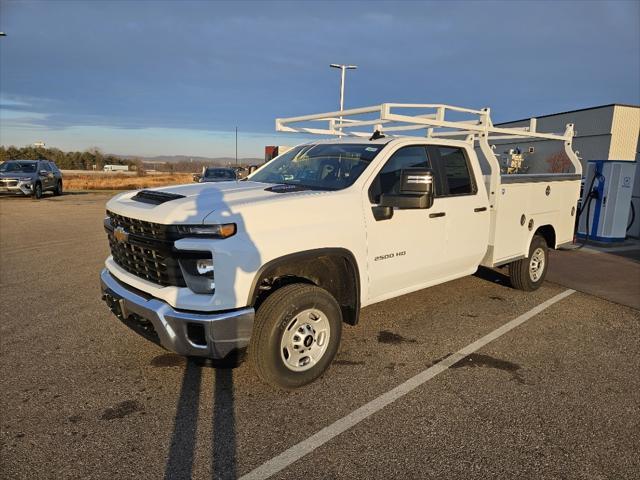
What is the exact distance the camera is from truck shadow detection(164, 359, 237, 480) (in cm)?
271

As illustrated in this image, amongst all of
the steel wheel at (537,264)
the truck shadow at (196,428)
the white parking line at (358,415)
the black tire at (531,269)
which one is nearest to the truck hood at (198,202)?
the truck shadow at (196,428)

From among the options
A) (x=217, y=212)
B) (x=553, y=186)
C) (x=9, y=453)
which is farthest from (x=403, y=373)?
(x=553, y=186)

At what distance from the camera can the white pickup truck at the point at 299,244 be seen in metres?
3.16

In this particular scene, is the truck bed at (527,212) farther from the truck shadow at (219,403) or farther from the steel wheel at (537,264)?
the truck shadow at (219,403)

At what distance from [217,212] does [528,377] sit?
285cm

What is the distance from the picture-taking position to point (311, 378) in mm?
3689

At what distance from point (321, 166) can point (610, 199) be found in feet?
30.8

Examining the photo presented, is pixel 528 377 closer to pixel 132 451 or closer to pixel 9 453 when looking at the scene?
pixel 132 451

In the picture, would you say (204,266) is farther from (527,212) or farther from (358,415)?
(527,212)

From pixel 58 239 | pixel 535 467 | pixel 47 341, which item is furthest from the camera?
pixel 58 239

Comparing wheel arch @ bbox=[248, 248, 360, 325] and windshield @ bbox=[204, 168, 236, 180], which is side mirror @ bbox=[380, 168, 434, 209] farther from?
windshield @ bbox=[204, 168, 236, 180]

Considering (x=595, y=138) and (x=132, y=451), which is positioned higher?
(x=595, y=138)

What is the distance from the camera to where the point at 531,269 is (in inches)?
253

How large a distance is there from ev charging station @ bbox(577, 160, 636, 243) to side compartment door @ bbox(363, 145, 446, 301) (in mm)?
8378
